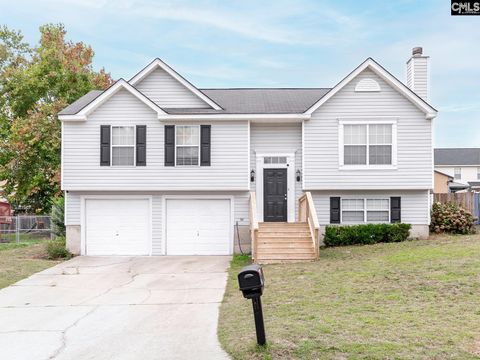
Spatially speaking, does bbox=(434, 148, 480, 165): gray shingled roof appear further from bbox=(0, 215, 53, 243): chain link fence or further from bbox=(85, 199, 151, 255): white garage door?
bbox=(85, 199, 151, 255): white garage door

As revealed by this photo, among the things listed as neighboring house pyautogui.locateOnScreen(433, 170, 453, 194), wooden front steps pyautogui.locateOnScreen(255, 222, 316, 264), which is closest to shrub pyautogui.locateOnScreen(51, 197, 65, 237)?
wooden front steps pyautogui.locateOnScreen(255, 222, 316, 264)

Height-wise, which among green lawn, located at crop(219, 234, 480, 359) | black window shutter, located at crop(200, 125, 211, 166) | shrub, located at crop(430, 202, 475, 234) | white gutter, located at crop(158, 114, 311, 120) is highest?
white gutter, located at crop(158, 114, 311, 120)

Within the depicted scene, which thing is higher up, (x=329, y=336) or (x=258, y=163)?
(x=258, y=163)

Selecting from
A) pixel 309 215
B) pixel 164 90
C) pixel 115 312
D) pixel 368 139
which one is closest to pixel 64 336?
pixel 115 312

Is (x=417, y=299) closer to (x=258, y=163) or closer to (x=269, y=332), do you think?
(x=269, y=332)

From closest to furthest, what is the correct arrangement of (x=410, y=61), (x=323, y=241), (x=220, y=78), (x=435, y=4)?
(x=435, y=4)
(x=323, y=241)
(x=410, y=61)
(x=220, y=78)

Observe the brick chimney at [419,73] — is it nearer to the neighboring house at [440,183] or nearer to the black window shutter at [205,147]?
the black window shutter at [205,147]

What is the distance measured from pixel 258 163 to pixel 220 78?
11.6m

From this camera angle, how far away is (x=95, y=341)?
23.7 ft

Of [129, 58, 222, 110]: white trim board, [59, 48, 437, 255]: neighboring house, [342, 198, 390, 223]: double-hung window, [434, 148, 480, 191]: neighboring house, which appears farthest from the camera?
[434, 148, 480, 191]: neighboring house

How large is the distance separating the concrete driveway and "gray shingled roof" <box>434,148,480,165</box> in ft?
176

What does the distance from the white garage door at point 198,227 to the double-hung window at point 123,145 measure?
2.20m

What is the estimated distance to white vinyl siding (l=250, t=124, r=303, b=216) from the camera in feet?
60.3

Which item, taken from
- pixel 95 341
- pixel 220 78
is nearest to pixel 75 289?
pixel 95 341
